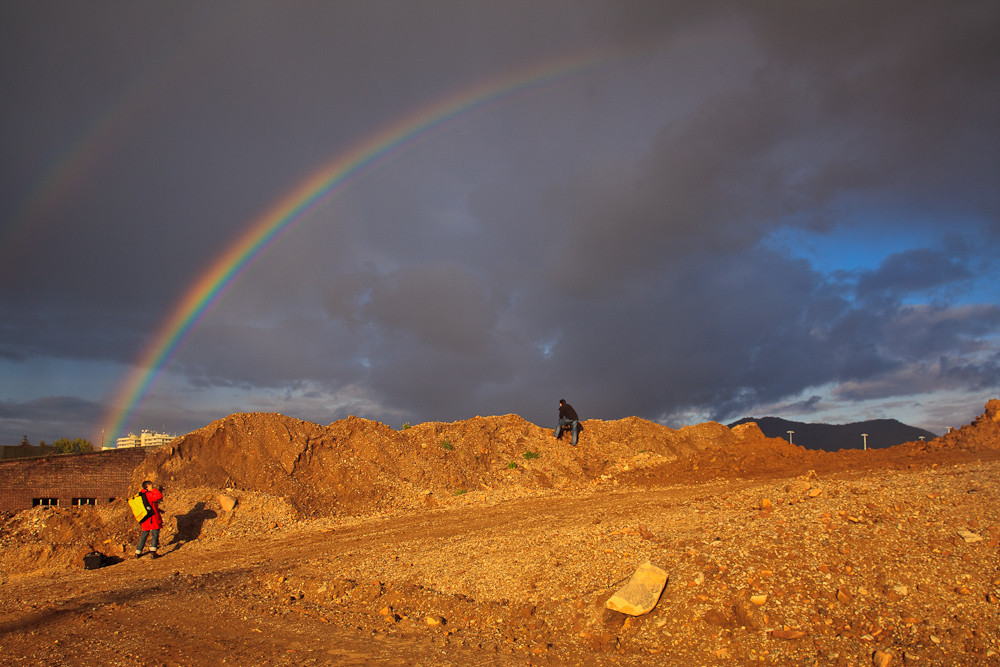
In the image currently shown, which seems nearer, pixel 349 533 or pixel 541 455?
pixel 349 533

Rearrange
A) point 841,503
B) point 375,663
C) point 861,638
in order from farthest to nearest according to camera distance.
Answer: point 841,503, point 375,663, point 861,638

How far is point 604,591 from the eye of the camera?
9.27 meters

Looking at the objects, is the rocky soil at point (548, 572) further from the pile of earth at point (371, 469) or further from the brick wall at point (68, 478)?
the brick wall at point (68, 478)

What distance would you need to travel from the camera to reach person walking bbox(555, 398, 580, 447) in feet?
92.4

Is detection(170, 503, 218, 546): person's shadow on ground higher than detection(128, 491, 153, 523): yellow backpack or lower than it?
lower

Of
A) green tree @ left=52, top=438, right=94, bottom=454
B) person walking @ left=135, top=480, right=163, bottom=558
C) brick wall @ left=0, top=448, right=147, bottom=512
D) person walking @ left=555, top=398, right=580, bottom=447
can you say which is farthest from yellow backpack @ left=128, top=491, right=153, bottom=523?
green tree @ left=52, top=438, right=94, bottom=454

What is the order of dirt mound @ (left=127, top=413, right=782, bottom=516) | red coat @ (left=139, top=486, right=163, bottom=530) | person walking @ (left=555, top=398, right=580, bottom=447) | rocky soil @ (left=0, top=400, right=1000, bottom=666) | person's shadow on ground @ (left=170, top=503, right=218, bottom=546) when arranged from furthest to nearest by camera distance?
person walking @ (left=555, top=398, right=580, bottom=447) < dirt mound @ (left=127, top=413, right=782, bottom=516) < person's shadow on ground @ (left=170, top=503, right=218, bottom=546) < red coat @ (left=139, top=486, right=163, bottom=530) < rocky soil @ (left=0, top=400, right=1000, bottom=666)

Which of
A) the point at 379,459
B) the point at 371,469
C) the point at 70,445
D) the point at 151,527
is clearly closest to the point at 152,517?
the point at 151,527

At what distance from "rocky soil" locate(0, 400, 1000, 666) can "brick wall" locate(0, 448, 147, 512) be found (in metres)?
0.77

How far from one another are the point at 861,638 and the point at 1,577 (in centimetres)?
1967

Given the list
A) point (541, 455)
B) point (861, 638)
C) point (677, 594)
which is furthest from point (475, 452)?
point (861, 638)

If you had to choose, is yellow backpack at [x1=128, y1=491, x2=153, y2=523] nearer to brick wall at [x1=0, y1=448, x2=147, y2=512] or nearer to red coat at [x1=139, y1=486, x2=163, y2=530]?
red coat at [x1=139, y1=486, x2=163, y2=530]

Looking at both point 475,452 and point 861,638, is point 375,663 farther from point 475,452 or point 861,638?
point 475,452

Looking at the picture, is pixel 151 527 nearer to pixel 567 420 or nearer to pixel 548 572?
pixel 548 572
